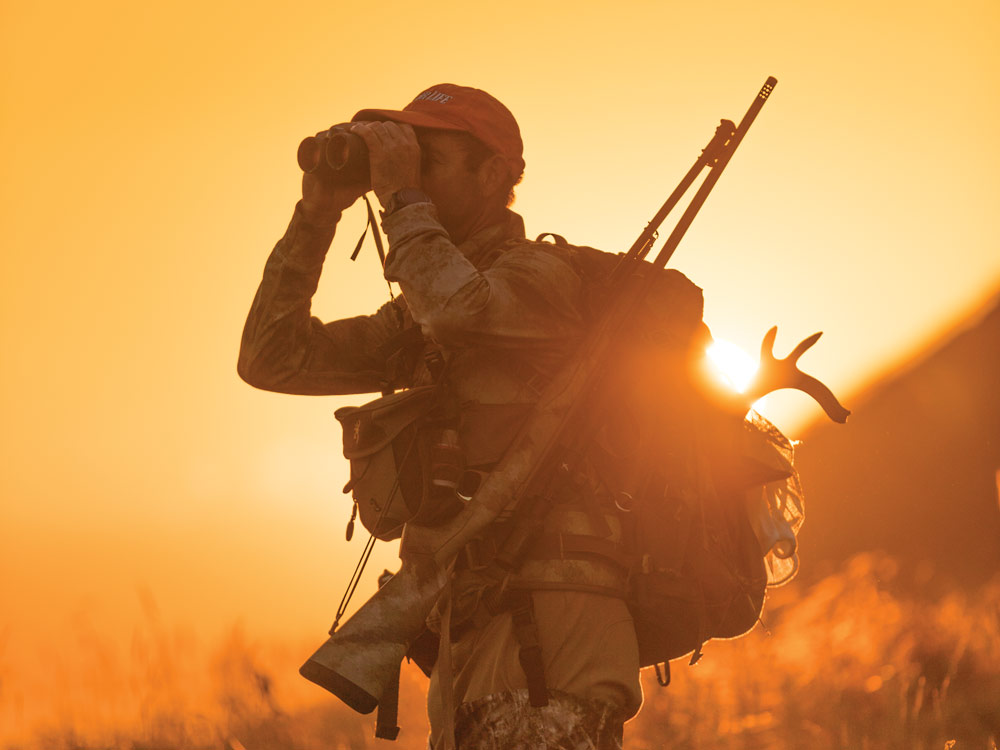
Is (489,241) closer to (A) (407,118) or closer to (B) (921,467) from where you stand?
(A) (407,118)

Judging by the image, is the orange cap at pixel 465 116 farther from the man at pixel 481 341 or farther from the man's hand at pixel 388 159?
the man's hand at pixel 388 159

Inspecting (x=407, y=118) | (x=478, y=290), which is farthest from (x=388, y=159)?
(x=478, y=290)

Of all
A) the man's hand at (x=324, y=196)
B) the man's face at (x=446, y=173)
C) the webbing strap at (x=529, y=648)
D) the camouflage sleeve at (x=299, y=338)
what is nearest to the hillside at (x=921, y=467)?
the camouflage sleeve at (x=299, y=338)

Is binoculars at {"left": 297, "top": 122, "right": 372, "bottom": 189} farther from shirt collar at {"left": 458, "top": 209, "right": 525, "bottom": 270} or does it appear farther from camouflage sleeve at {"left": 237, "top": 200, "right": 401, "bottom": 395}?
shirt collar at {"left": 458, "top": 209, "right": 525, "bottom": 270}

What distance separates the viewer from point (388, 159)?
4566 mm

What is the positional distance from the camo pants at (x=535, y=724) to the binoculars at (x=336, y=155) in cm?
181

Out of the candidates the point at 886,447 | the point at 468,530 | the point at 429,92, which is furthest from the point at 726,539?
the point at 886,447

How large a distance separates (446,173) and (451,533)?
1.32 meters

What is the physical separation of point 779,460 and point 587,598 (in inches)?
46.7

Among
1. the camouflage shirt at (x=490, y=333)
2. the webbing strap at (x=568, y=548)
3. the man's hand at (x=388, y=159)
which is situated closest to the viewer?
the camouflage shirt at (x=490, y=333)

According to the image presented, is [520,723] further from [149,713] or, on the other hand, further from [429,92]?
[149,713]

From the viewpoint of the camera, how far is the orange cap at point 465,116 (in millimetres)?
4797

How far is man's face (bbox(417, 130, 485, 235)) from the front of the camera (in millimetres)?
4863

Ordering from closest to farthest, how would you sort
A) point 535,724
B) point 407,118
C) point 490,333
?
point 535,724, point 490,333, point 407,118
